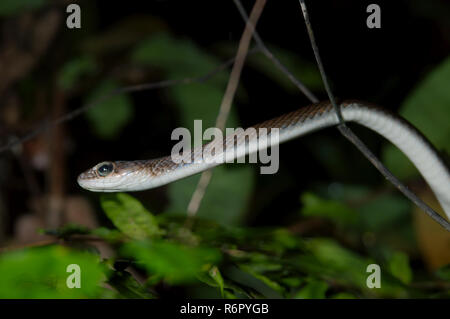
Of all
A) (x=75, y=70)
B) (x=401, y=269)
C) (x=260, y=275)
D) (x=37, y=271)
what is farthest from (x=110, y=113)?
(x=37, y=271)

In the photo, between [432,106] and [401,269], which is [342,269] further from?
[432,106]

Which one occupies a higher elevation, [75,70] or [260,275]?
[75,70]

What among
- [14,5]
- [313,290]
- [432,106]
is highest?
[14,5]

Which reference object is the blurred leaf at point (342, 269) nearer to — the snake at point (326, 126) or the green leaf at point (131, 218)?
the snake at point (326, 126)

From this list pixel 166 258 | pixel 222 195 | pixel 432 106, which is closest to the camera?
pixel 166 258

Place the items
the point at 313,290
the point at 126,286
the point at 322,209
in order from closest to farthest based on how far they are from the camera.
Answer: the point at 126,286 < the point at 313,290 < the point at 322,209

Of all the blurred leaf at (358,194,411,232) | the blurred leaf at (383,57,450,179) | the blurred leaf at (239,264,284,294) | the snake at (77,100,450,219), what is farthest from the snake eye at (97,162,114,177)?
the blurred leaf at (358,194,411,232)

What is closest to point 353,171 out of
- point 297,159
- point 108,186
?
point 297,159
